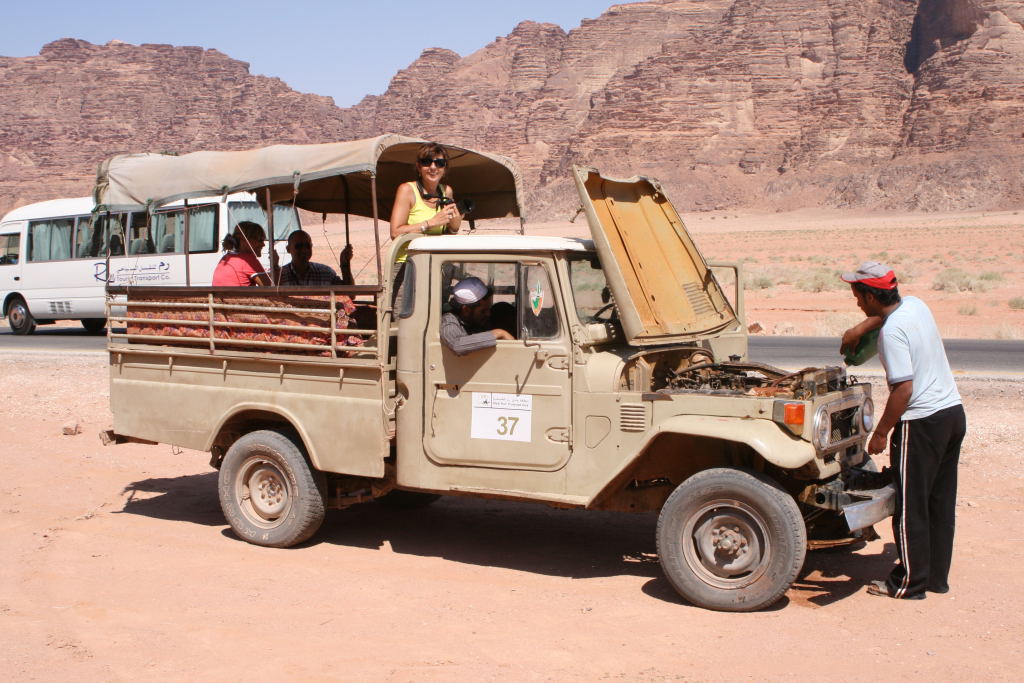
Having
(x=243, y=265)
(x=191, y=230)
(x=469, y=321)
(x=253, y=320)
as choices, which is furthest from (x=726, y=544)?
(x=191, y=230)

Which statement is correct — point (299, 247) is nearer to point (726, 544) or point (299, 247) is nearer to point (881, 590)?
point (726, 544)

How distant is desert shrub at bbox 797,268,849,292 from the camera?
35.0m

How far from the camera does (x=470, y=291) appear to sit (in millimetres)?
6398

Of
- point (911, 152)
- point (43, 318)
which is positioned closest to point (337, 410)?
point (43, 318)

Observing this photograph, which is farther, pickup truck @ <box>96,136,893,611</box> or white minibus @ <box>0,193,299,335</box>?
white minibus @ <box>0,193,299,335</box>

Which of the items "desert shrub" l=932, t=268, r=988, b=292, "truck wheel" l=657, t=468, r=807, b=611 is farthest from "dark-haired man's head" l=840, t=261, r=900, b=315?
"desert shrub" l=932, t=268, r=988, b=292

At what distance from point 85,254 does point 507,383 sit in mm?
20333

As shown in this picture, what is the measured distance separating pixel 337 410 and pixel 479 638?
2.02 metres

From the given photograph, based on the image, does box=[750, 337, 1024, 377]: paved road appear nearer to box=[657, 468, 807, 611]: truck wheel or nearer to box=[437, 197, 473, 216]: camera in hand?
box=[437, 197, 473, 216]: camera in hand

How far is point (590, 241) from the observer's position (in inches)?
257

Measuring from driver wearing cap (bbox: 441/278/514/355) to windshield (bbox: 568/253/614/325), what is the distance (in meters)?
0.48

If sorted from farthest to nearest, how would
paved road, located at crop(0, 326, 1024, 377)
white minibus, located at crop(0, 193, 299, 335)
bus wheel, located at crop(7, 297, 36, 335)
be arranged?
bus wheel, located at crop(7, 297, 36, 335) → white minibus, located at crop(0, 193, 299, 335) → paved road, located at crop(0, 326, 1024, 377)

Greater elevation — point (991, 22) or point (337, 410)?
point (991, 22)

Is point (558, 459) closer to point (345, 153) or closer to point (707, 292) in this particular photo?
point (707, 292)
